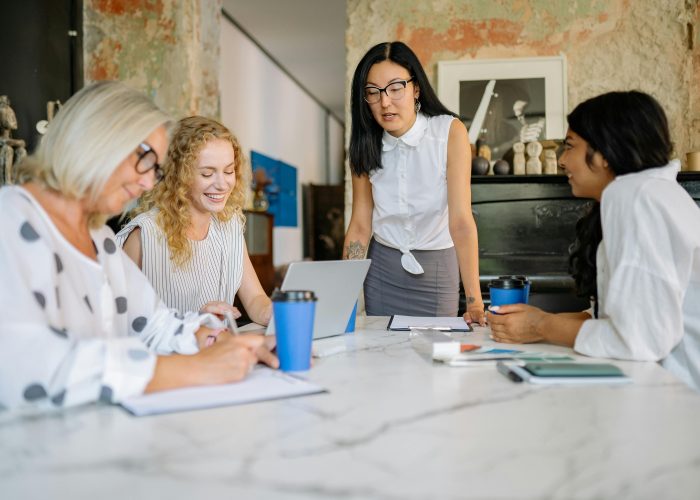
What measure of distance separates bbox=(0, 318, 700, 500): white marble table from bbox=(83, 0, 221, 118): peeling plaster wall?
357 centimetres

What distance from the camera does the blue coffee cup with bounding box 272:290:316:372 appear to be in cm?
118

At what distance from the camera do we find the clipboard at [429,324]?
1754 millimetres

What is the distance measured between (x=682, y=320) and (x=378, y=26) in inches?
132

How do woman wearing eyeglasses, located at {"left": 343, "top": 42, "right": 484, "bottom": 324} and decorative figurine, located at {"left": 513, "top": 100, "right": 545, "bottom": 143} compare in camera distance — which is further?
decorative figurine, located at {"left": 513, "top": 100, "right": 545, "bottom": 143}

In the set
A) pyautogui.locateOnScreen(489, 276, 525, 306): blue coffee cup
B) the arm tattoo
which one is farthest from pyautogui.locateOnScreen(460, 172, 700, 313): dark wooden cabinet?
pyautogui.locateOnScreen(489, 276, 525, 306): blue coffee cup

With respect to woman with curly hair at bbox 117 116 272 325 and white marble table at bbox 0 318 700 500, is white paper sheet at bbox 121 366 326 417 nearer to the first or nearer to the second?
white marble table at bbox 0 318 700 500

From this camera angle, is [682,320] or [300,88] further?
[300,88]

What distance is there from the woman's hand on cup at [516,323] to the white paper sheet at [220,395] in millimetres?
579

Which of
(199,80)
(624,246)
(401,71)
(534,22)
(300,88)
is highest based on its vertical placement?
(300,88)

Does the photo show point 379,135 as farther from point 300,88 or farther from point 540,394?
point 300,88

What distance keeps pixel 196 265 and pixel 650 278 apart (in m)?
1.22

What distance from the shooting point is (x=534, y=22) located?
4141 millimetres

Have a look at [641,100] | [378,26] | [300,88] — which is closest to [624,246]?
[641,100]

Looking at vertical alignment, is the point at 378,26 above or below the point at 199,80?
above
